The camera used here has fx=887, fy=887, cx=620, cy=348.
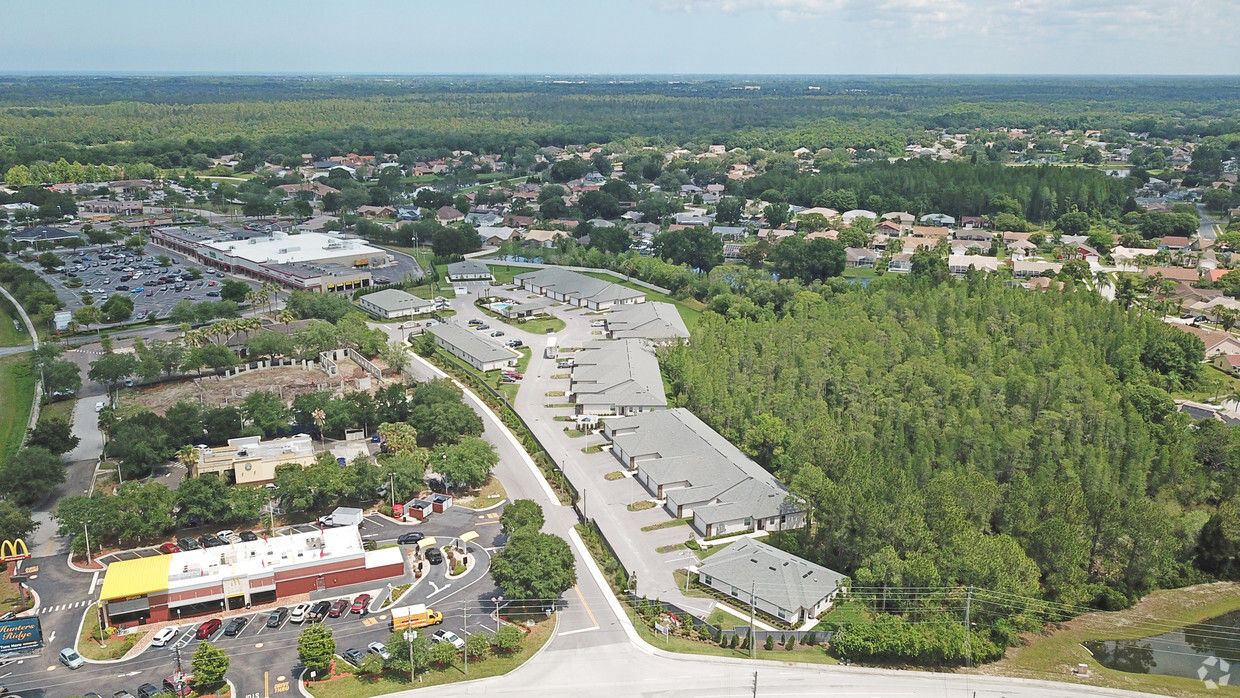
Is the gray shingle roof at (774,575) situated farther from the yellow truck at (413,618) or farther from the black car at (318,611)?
the black car at (318,611)

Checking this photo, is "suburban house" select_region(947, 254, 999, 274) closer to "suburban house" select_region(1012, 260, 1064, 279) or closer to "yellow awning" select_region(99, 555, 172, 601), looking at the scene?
"suburban house" select_region(1012, 260, 1064, 279)

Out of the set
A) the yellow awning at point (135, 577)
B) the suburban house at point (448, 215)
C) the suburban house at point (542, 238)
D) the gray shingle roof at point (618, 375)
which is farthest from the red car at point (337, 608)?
the suburban house at point (448, 215)

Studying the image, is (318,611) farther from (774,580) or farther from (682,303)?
(682,303)

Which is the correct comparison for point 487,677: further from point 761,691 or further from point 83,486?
point 83,486

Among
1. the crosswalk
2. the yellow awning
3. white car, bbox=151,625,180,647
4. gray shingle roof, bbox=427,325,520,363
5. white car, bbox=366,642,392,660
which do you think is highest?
the yellow awning

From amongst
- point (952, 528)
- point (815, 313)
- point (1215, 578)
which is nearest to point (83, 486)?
point (952, 528)

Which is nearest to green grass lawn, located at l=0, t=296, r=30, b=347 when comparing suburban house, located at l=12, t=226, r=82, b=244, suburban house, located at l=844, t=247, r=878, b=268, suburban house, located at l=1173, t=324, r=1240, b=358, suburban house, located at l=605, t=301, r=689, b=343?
suburban house, located at l=12, t=226, r=82, b=244
